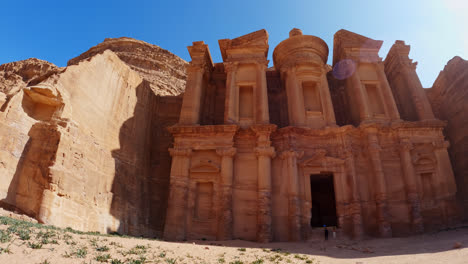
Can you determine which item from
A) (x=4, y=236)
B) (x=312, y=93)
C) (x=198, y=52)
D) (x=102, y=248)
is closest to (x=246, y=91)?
(x=198, y=52)

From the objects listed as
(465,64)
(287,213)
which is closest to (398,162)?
(287,213)

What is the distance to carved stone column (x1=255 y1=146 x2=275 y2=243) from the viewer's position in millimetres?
15908

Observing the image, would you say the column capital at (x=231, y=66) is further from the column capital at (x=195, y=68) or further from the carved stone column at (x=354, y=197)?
the carved stone column at (x=354, y=197)

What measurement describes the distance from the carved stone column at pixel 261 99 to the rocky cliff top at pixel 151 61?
1219 centimetres

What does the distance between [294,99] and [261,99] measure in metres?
2.13

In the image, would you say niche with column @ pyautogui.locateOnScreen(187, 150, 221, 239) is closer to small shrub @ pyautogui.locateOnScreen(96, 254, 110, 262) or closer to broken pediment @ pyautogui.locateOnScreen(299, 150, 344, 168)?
broken pediment @ pyautogui.locateOnScreen(299, 150, 344, 168)

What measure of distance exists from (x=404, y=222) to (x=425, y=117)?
6.85 meters

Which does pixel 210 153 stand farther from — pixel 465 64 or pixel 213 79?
pixel 465 64

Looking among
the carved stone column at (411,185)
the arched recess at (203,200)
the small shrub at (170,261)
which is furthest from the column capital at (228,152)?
the carved stone column at (411,185)

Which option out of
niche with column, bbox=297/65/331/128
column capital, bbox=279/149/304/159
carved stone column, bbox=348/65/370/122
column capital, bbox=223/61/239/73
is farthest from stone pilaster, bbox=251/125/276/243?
carved stone column, bbox=348/65/370/122

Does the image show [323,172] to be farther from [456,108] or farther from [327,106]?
[456,108]

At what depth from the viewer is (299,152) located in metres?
18.4

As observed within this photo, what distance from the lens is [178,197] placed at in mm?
17031

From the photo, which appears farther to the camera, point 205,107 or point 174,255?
point 205,107
